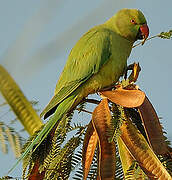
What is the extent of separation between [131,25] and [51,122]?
4.86ft

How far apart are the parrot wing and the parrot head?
0.67 feet

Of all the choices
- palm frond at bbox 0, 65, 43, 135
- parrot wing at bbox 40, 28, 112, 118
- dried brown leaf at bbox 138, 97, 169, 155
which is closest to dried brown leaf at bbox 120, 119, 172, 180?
dried brown leaf at bbox 138, 97, 169, 155

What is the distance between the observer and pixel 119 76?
2.91m

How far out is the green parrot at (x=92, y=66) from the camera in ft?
8.87

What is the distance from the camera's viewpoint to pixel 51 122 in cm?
227

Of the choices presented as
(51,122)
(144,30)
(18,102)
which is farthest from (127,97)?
(144,30)

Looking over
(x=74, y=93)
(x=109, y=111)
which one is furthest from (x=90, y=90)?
(x=109, y=111)

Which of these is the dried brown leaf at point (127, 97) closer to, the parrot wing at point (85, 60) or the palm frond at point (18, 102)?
the parrot wing at point (85, 60)

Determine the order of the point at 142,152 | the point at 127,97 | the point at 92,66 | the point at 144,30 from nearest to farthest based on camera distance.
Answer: the point at 142,152, the point at 127,97, the point at 92,66, the point at 144,30

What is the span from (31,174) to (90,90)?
41.6 inches

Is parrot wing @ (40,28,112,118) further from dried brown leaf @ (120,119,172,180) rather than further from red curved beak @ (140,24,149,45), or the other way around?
dried brown leaf @ (120,119,172,180)

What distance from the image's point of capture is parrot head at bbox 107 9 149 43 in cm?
332

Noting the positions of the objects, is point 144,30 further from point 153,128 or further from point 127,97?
point 153,128

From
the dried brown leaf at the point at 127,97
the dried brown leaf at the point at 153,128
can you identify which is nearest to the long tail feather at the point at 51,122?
the dried brown leaf at the point at 127,97
